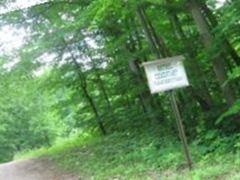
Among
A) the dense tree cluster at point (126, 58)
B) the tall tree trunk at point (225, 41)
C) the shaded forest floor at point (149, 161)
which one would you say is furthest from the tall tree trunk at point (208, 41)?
the shaded forest floor at point (149, 161)

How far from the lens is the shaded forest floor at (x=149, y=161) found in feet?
25.8

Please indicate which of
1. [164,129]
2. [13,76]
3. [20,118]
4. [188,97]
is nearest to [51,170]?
[164,129]

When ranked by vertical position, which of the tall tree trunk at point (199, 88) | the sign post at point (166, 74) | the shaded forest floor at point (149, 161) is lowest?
the shaded forest floor at point (149, 161)

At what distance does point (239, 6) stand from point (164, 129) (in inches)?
231

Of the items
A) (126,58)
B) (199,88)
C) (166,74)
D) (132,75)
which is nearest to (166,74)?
(166,74)

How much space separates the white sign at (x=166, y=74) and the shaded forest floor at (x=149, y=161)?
1.55m

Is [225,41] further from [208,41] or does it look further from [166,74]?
[166,74]

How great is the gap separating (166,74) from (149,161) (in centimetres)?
265

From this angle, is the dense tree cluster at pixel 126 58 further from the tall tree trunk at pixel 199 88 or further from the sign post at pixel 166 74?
the sign post at pixel 166 74

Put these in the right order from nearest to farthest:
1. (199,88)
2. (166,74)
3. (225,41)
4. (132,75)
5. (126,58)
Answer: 1. (166,74)
2. (225,41)
3. (199,88)
4. (126,58)
5. (132,75)

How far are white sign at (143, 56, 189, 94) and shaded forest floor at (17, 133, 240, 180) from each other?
155 cm

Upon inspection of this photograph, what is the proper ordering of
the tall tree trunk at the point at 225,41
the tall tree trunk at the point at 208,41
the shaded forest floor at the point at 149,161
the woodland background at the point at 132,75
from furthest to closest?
the tall tree trunk at the point at 225,41, the tall tree trunk at the point at 208,41, the woodland background at the point at 132,75, the shaded forest floor at the point at 149,161

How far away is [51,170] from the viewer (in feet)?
42.7

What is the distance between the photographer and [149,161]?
10.4m
